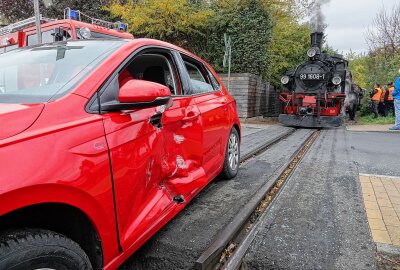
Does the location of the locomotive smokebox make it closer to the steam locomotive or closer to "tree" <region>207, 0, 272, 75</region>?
the steam locomotive

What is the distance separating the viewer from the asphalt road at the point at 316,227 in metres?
2.53

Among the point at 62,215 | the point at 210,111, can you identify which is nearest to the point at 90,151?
the point at 62,215

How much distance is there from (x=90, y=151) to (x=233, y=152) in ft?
10.0

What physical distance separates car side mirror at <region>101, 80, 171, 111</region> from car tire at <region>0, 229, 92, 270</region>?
75 centimetres

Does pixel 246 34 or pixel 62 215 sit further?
pixel 246 34

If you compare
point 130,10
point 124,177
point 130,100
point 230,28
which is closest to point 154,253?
point 124,177

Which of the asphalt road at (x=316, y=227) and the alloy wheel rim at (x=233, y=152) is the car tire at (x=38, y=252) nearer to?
the asphalt road at (x=316, y=227)

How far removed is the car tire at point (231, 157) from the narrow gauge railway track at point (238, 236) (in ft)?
1.73

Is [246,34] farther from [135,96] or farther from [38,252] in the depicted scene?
[38,252]

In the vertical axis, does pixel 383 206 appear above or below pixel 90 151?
below

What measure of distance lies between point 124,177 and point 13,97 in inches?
29.4

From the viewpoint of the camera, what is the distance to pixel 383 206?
3693mm

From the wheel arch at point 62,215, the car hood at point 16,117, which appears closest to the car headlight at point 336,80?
the wheel arch at point 62,215

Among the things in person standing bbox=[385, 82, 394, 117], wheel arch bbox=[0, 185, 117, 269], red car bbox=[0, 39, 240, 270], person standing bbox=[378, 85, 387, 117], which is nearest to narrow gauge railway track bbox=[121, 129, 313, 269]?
red car bbox=[0, 39, 240, 270]
